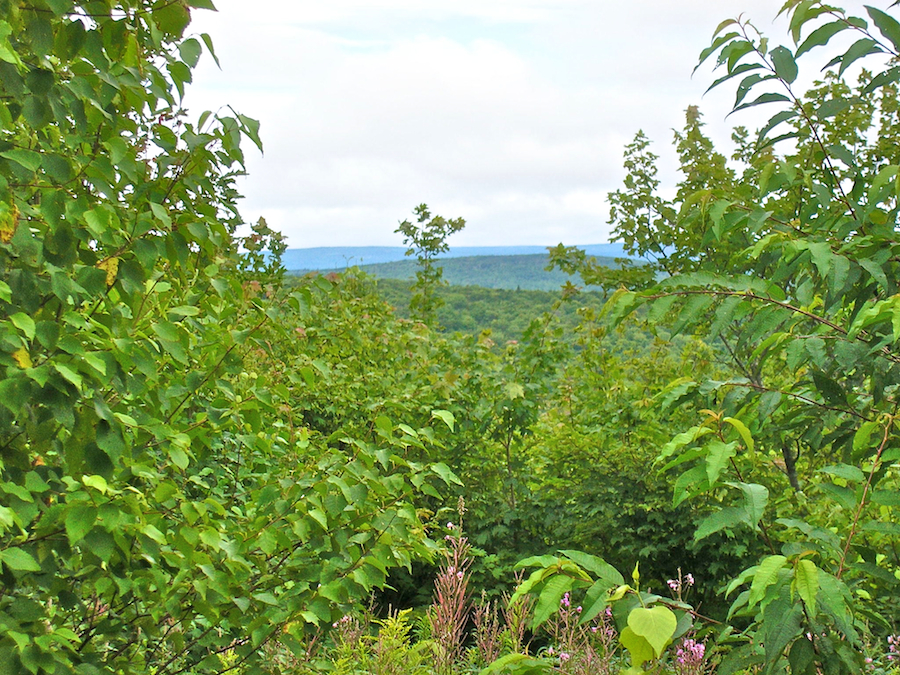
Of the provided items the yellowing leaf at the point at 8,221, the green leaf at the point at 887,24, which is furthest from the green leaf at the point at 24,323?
the green leaf at the point at 887,24

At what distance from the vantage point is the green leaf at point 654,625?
118 cm

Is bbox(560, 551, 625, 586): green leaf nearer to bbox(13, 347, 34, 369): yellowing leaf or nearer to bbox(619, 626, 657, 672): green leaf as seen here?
bbox(619, 626, 657, 672): green leaf

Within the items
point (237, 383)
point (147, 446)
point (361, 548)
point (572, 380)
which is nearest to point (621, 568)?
point (572, 380)

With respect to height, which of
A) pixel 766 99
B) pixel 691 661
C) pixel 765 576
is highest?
pixel 766 99

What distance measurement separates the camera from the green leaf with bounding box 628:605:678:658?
1183mm

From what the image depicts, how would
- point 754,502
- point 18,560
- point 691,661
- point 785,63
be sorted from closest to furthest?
point 754,502 < point 18,560 < point 785,63 < point 691,661

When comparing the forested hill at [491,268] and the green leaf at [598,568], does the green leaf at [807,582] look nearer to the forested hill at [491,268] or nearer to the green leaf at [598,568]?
the green leaf at [598,568]

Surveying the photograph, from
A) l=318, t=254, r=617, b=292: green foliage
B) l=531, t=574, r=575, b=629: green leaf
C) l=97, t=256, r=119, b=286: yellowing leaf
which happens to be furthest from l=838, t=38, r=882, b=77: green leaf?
l=318, t=254, r=617, b=292: green foliage

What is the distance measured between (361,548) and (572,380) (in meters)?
4.01

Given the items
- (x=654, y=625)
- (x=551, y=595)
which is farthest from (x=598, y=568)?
(x=654, y=625)

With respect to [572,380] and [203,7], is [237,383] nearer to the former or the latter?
[572,380]

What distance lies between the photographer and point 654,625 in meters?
1.21

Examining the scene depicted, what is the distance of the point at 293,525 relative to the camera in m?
2.22

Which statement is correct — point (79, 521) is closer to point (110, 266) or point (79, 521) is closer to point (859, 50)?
point (110, 266)
